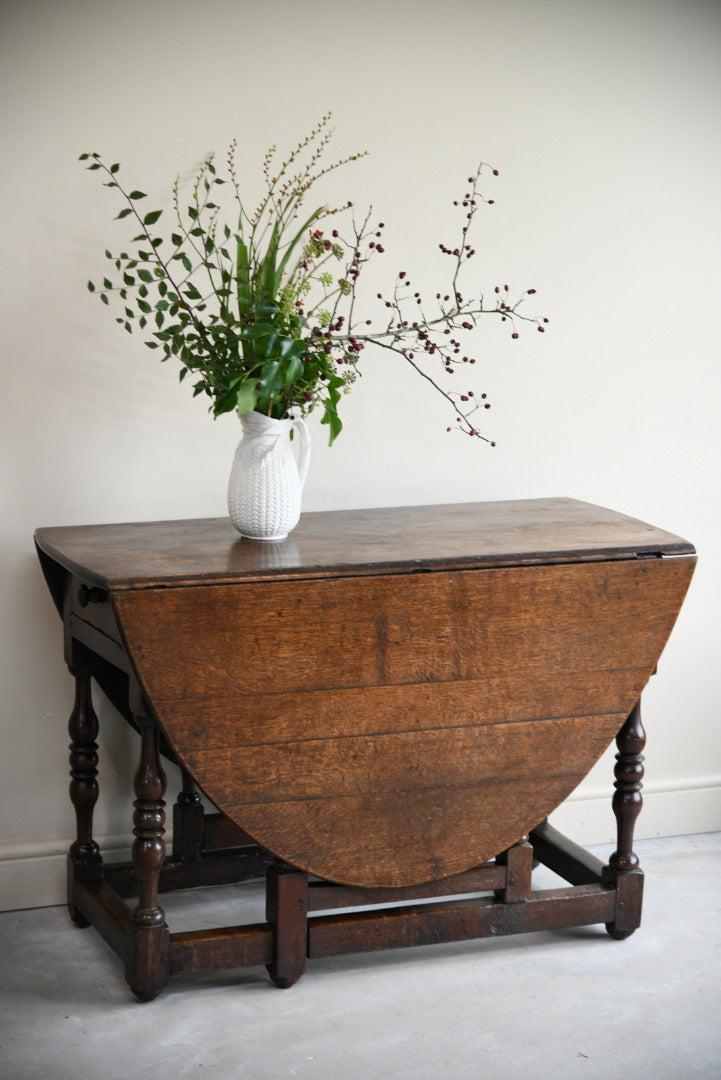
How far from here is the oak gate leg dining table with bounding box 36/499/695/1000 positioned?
209 centimetres

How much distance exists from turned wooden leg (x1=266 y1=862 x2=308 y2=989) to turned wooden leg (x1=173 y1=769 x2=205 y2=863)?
1.47 ft

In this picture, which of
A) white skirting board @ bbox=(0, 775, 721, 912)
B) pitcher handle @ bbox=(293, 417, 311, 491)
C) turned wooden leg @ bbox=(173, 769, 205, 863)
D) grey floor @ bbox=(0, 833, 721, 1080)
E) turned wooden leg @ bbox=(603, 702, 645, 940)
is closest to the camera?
grey floor @ bbox=(0, 833, 721, 1080)

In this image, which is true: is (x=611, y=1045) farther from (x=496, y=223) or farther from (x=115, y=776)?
(x=496, y=223)

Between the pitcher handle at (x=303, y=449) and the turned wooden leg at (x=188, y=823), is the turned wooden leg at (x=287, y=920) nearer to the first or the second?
the turned wooden leg at (x=188, y=823)

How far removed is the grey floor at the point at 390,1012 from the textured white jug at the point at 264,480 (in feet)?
2.77

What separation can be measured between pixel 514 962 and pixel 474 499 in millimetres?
1020

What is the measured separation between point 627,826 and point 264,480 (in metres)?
1.00

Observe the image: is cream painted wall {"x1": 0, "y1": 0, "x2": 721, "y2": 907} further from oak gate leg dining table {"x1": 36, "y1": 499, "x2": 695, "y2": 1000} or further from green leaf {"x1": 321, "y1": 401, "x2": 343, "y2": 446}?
A: green leaf {"x1": 321, "y1": 401, "x2": 343, "y2": 446}

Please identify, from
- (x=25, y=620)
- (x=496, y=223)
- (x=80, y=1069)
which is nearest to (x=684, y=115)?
(x=496, y=223)

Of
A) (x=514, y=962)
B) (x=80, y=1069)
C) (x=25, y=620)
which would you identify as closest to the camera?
(x=80, y=1069)

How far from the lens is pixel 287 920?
2227 mm

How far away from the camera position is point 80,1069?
6.51 feet

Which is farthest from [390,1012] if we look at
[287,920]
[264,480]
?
[264,480]

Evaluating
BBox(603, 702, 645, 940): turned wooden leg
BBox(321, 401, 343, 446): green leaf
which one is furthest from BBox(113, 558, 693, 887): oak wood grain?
BBox(321, 401, 343, 446): green leaf
